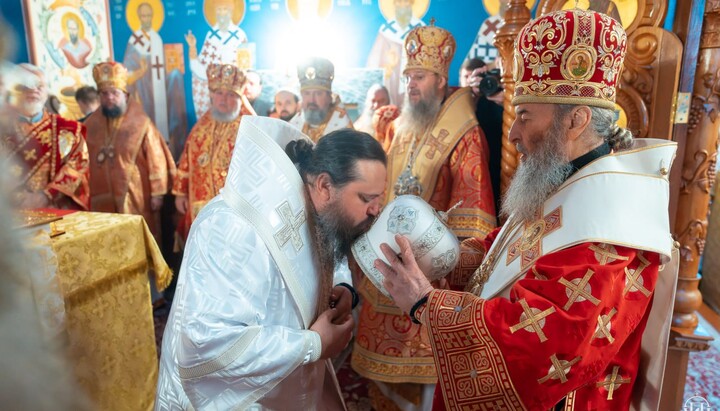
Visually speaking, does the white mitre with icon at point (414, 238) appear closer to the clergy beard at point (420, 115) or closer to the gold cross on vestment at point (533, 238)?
the gold cross on vestment at point (533, 238)

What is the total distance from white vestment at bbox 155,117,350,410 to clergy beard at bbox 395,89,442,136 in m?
1.80

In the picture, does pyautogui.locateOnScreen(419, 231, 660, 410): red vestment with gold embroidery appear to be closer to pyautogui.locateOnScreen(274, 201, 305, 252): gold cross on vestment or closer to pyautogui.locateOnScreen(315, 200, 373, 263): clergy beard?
pyautogui.locateOnScreen(315, 200, 373, 263): clergy beard

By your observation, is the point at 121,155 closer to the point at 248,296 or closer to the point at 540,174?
the point at 248,296

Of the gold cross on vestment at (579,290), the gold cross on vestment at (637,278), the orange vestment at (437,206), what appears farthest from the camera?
the orange vestment at (437,206)

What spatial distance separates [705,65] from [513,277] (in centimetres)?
186

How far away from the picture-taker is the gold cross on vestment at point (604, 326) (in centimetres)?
144

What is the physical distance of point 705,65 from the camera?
8.30 feet

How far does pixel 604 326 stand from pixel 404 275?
0.65 m


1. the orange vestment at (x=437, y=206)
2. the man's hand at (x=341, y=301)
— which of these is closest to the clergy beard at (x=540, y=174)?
the man's hand at (x=341, y=301)

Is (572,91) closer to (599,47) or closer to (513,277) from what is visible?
(599,47)

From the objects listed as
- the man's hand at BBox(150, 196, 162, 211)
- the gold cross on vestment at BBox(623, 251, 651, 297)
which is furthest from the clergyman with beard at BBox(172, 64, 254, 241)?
the gold cross on vestment at BBox(623, 251, 651, 297)

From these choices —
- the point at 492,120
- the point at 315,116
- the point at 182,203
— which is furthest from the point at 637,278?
the point at 182,203

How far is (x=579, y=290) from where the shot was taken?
141cm

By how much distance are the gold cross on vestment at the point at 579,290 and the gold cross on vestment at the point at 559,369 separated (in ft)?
0.54
